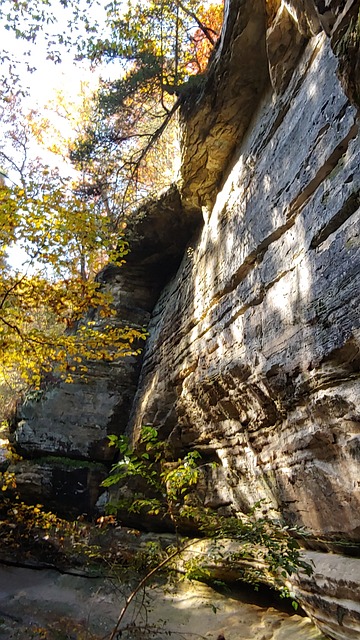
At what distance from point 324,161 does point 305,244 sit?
0.94 meters

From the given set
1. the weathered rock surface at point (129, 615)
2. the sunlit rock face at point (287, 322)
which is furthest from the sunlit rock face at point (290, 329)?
the weathered rock surface at point (129, 615)

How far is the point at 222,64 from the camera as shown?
25.5 ft

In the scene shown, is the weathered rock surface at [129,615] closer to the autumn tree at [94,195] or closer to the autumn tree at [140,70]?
the autumn tree at [94,195]

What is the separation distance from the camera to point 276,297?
207 inches

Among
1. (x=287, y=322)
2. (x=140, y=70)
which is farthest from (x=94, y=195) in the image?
(x=287, y=322)

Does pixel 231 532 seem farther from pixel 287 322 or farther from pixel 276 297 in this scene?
pixel 276 297

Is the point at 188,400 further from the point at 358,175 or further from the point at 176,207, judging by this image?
the point at 176,207

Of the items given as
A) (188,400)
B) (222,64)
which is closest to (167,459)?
(188,400)

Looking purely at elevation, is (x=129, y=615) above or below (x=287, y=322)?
below

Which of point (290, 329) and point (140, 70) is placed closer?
point (290, 329)

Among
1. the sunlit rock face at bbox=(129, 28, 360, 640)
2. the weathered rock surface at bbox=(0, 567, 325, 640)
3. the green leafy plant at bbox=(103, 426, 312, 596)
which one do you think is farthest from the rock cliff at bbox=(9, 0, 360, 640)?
the weathered rock surface at bbox=(0, 567, 325, 640)

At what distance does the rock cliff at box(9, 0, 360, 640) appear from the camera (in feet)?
13.4

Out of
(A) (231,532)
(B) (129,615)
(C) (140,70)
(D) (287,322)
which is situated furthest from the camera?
(C) (140,70)

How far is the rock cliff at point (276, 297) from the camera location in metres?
4.07
